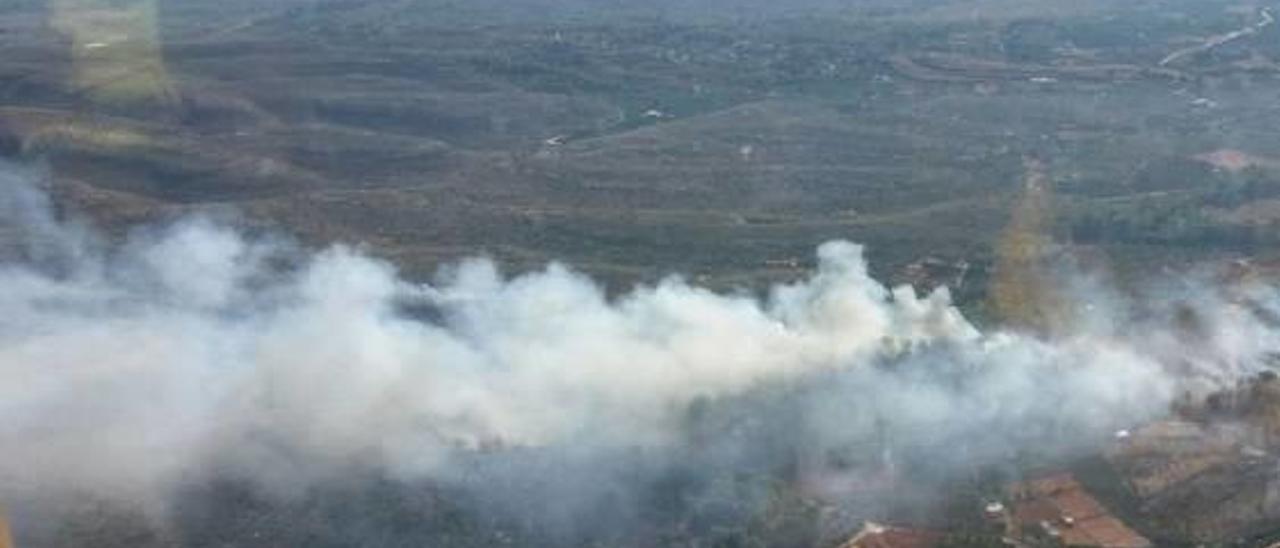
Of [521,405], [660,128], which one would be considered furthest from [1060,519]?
[660,128]

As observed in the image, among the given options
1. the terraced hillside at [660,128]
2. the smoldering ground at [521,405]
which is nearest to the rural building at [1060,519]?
the smoldering ground at [521,405]

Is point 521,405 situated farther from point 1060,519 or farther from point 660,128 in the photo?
point 660,128

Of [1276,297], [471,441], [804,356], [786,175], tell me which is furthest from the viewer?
[786,175]

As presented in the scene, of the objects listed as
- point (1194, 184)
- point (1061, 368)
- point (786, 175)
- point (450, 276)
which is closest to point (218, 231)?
point (450, 276)

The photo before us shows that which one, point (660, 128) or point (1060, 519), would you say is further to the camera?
point (660, 128)

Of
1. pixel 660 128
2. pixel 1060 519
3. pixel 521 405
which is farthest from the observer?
pixel 660 128

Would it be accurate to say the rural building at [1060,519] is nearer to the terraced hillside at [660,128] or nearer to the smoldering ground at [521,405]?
the smoldering ground at [521,405]

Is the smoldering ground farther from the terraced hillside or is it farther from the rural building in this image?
the terraced hillside

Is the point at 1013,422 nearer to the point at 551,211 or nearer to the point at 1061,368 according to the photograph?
the point at 1061,368

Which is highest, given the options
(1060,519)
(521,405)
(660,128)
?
(521,405)
